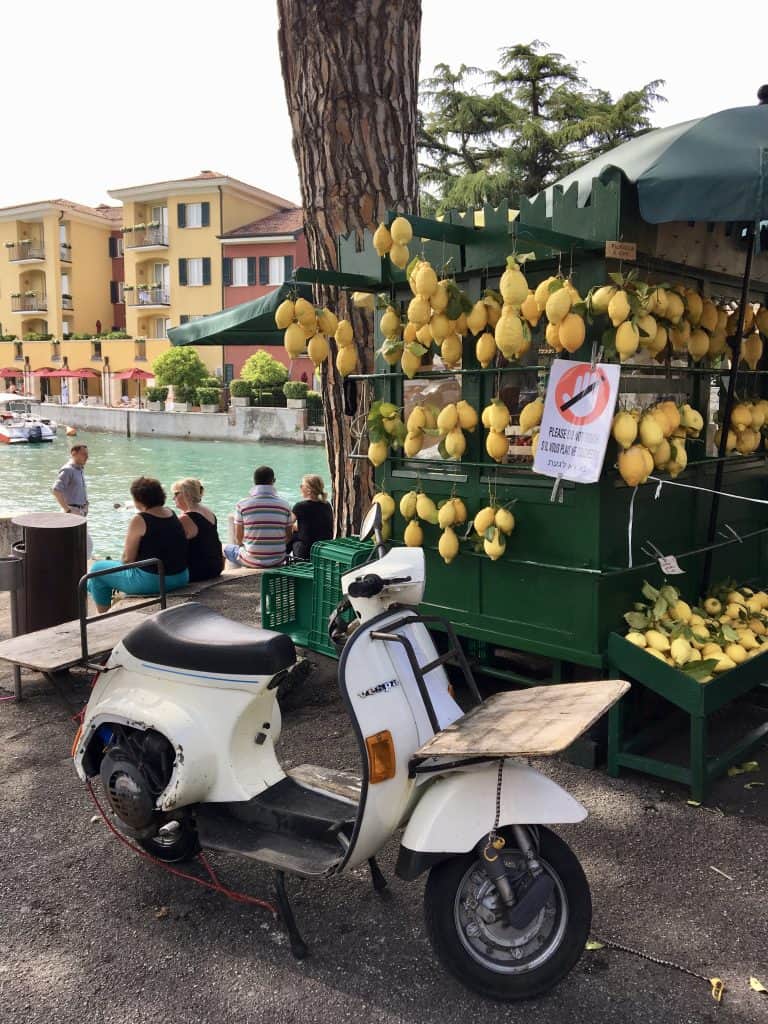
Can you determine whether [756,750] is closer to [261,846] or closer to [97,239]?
[261,846]

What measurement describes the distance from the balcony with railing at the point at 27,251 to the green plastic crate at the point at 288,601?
60544 millimetres

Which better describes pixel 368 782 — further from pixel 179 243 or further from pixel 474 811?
pixel 179 243

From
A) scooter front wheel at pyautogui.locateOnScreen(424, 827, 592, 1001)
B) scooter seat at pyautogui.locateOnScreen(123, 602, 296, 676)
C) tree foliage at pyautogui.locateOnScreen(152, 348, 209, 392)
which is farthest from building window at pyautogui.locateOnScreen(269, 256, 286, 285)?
scooter front wheel at pyautogui.locateOnScreen(424, 827, 592, 1001)

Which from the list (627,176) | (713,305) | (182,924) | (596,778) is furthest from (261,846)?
(713,305)

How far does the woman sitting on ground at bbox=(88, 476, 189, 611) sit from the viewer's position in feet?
21.8

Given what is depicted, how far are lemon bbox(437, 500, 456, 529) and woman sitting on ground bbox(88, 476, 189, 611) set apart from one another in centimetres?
256

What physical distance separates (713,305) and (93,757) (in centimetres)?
387

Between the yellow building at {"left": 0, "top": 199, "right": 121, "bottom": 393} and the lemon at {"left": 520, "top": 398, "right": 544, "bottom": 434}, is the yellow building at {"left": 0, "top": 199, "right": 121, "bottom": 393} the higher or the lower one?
the higher one

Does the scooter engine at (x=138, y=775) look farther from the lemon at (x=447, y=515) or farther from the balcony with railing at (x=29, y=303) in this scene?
the balcony with railing at (x=29, y=303)

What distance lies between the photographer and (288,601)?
578 centimetres

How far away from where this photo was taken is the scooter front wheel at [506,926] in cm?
272

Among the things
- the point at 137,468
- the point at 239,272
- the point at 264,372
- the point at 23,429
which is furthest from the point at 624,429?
the point at 239,272

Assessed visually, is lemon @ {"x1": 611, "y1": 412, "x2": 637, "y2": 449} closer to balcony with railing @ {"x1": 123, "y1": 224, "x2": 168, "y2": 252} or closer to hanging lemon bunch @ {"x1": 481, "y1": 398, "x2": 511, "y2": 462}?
hanging lemon bunch @ {"x1": 481, "y1": 398, "x2": 511, "y2": 462}

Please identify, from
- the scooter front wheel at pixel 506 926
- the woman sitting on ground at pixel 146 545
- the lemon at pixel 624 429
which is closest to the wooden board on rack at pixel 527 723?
the scooter front wheel at pixel 506 926
